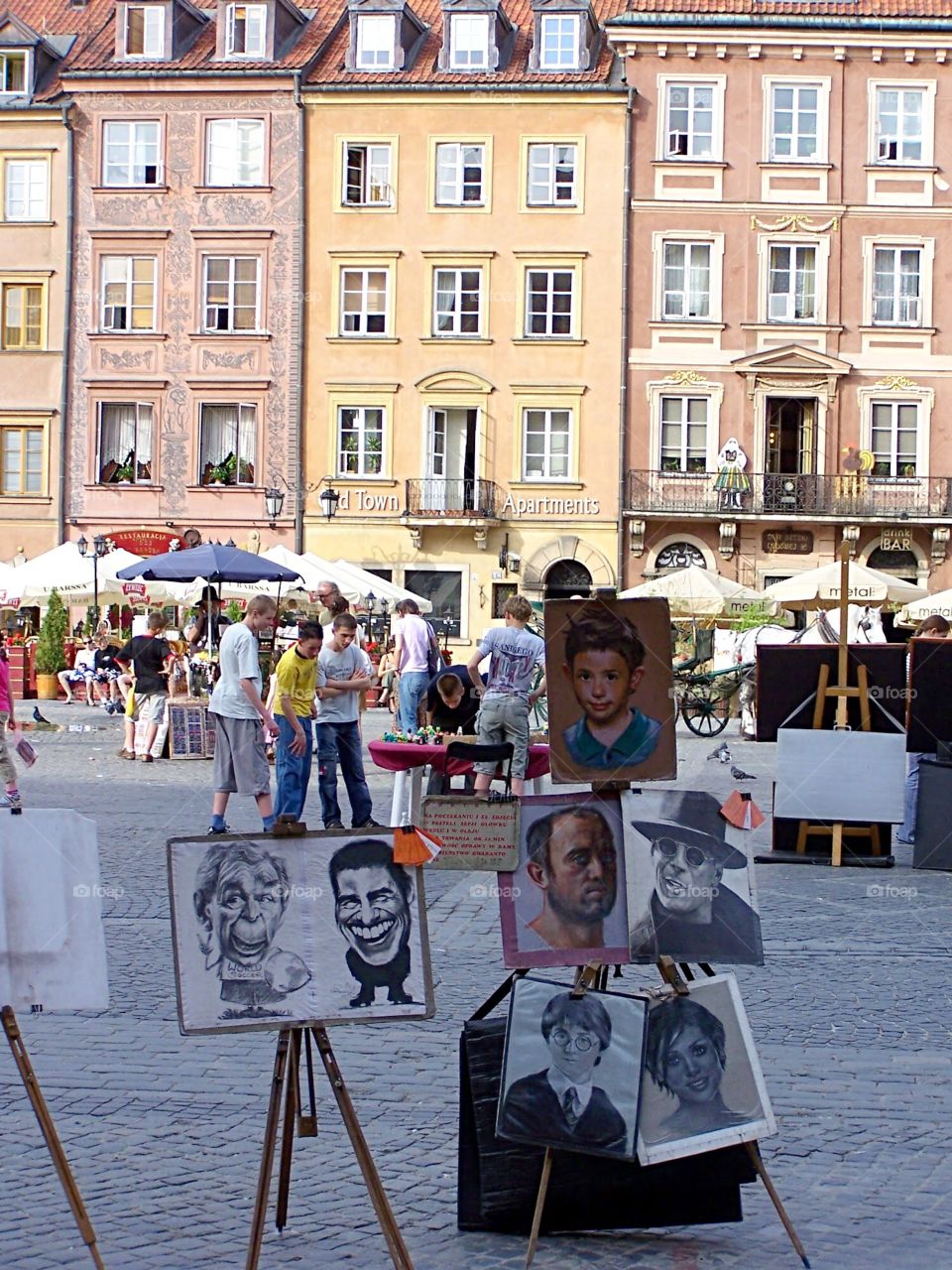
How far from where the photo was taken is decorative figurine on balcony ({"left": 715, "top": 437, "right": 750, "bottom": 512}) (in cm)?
3962

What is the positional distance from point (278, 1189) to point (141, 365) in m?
37.5

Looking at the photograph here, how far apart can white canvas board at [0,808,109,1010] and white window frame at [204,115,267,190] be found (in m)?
37.6

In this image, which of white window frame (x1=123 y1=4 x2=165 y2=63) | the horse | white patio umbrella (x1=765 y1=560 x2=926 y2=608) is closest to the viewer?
the horse

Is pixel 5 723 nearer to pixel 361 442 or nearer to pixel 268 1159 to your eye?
pixel 268 1159

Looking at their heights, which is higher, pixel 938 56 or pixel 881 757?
pixel 938 56

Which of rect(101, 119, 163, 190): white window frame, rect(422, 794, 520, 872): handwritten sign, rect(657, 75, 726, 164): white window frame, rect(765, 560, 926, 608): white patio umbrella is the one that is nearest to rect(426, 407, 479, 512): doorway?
rect(657, 75, 726, 164): white window frame

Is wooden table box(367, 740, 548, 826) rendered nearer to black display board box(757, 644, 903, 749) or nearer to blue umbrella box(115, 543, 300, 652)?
black display board box(757, 644, 903, 749)

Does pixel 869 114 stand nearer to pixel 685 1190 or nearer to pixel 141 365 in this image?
pixel 141 365

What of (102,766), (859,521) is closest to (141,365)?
(859,521)

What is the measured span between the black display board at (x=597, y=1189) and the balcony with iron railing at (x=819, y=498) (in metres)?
35.0

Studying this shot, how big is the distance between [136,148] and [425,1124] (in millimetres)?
37830

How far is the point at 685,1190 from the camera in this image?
200 inches

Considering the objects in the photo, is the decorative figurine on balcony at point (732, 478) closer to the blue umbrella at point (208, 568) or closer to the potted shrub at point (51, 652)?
the potted shrub at point (51, 652)

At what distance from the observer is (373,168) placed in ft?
134
